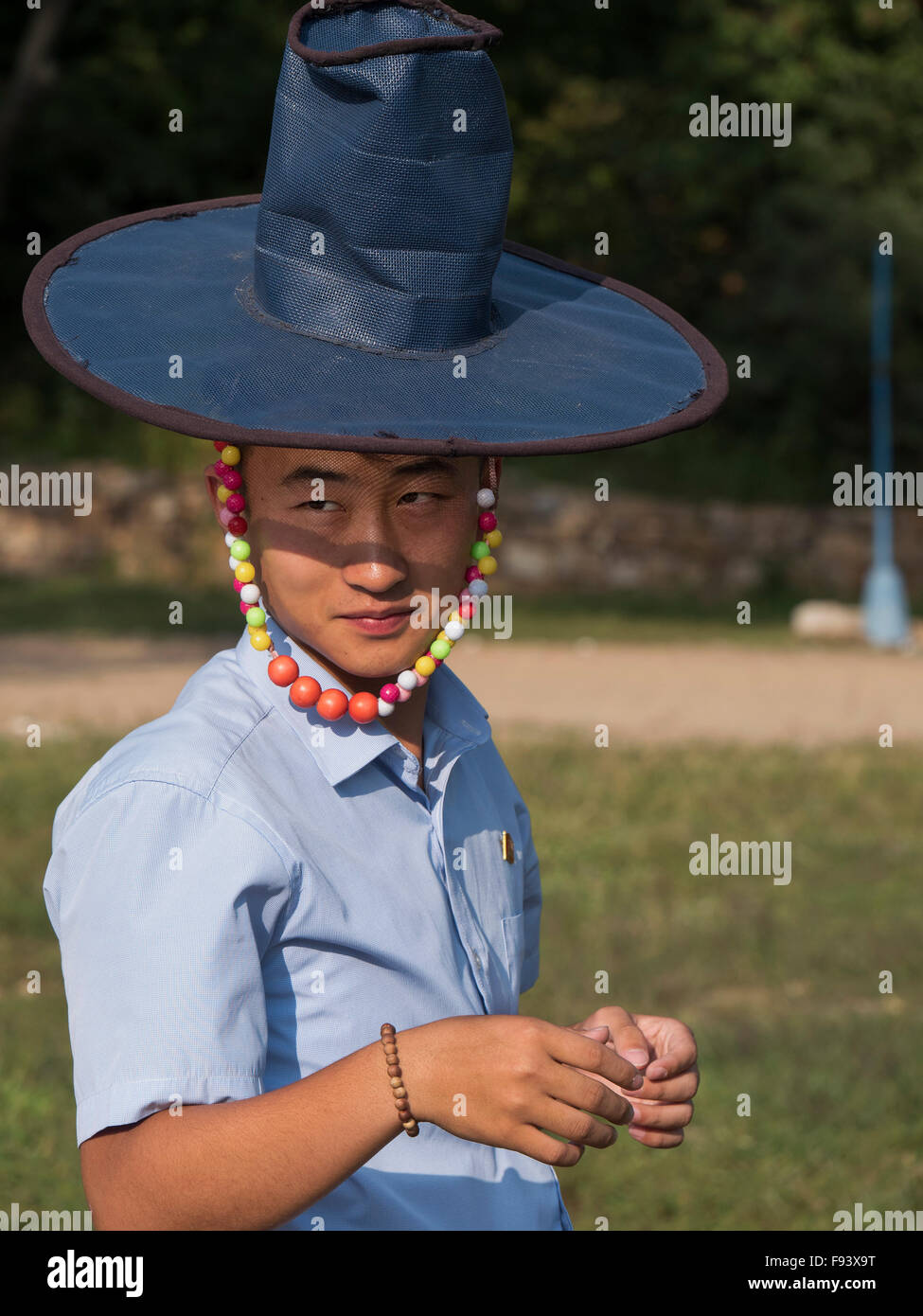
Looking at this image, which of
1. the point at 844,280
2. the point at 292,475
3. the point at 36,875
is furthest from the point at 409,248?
the point at 844,280

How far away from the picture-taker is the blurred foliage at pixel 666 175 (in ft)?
54.9

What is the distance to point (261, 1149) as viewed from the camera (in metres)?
1.40

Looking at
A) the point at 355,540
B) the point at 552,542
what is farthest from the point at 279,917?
the point at 552,542

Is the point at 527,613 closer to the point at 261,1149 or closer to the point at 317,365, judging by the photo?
the point at 317,365

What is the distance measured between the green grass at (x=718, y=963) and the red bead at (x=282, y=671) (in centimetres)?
225

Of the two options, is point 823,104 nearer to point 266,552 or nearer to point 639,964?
point 639,964

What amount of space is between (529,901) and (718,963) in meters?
3.09

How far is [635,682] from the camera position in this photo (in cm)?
985

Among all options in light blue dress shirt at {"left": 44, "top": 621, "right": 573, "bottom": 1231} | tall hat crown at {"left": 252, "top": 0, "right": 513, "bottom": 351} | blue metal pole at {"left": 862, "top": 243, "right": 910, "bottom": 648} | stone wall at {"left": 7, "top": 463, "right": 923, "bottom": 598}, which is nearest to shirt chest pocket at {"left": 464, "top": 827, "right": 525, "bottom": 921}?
light blue dress shirt at {"left": 44, "top": 621, "right": 573, "bottom": 1231}

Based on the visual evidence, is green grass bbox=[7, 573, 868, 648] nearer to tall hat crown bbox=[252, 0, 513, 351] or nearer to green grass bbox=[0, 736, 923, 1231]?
green grass bbox=[0, 736, 923, 1231]

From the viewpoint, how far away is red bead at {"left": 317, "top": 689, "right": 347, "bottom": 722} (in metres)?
1.69

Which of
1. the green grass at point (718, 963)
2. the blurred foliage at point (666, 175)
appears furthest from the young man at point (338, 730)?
the blurred foliage at point (666, 175)

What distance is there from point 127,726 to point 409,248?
651 cm

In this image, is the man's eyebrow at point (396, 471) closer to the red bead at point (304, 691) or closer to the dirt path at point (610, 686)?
the red bead at point (304, 691)
